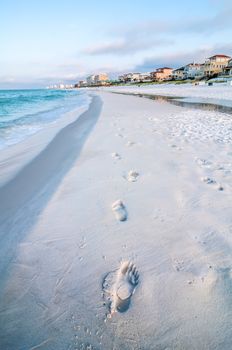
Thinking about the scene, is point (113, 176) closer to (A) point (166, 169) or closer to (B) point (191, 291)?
(A) point (166, 169)

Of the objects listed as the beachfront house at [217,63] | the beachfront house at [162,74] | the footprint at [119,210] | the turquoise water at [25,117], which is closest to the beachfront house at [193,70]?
the beachfront house at [217,63]

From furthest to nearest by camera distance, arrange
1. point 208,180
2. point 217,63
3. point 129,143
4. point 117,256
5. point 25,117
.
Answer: point 217,63
point 25,117
point 129,143
point 208,180
point 117,256

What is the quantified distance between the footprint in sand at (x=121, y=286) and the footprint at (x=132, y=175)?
1.83 meters

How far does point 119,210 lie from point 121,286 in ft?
3.81

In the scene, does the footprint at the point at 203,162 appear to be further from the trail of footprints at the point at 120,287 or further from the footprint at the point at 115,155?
the trail of footprints at the point at 120,287

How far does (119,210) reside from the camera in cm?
288

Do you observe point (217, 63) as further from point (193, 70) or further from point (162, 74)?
point (162, 74)

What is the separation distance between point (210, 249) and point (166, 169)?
2131mm

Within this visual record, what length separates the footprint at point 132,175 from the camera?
3729 mm

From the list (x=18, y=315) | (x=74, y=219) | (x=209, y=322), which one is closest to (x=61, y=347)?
(x=18, y=315)

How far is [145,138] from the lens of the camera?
645 centimetres

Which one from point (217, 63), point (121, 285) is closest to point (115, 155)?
point (121, 285)

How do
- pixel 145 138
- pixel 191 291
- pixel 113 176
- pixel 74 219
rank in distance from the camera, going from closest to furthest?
pixel 191 291, pixel 74 219, pixel 113 176, pixel 145 138

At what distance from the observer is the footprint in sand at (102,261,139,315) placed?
1.66 metres
